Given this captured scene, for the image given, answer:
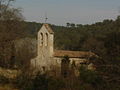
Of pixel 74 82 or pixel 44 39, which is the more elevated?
pixel 44 39

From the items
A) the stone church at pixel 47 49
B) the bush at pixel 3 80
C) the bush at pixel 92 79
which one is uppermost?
the stone church at pixel 47 49

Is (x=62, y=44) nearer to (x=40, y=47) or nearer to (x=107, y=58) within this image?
(x=40, y=47)

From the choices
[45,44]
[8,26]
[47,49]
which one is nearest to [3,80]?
[8,26]

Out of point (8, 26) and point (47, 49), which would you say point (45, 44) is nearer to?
point (47, 49)

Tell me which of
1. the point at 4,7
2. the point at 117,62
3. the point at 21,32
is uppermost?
the point at 4,7

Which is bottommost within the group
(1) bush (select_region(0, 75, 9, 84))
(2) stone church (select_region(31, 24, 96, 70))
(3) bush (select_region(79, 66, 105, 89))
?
(1) bush (select_region(0, 75, 9, 84))

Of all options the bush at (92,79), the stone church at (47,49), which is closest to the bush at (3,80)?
the bush at (92,79)

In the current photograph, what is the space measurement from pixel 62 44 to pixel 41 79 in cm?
6483

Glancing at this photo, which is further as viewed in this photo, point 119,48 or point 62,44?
point 62,44

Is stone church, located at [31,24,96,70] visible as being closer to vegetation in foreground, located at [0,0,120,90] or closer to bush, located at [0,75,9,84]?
vegetation in foreground, located at [0,0,120,90]

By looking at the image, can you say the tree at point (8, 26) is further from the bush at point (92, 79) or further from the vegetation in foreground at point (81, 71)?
the bush at point (92, 79)

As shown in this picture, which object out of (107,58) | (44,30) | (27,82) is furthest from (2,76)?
(44,30)

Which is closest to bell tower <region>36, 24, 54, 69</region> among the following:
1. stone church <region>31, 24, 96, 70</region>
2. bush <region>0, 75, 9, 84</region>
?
stone church <region>31, 24, 96, 70</region>

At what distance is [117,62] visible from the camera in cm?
1956
